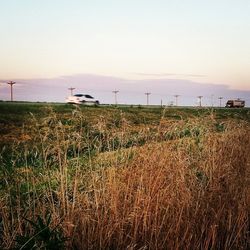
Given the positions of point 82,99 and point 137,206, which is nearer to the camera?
point 137,206

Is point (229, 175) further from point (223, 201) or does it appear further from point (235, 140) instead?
point (235, 140)

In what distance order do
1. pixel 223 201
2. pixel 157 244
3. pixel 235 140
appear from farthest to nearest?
pixel 235 140 < pixel 223 201 < pixel 157 244

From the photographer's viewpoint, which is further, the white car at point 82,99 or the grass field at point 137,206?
the white car at point 82,99

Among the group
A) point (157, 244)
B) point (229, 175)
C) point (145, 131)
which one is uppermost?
point (145, 131)

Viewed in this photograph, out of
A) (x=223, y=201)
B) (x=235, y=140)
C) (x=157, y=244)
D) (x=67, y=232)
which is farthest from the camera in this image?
(x=235, y=140)

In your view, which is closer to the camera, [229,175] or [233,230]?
[233,230]

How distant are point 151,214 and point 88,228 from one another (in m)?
0.91

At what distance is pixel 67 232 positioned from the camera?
585 cm

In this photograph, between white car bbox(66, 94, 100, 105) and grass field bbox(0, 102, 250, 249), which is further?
white car bbox(66, 94, 100, 105)

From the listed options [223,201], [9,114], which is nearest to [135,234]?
[223,201]

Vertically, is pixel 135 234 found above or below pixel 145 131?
below

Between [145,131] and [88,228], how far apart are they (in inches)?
117

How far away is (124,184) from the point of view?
22.7 feet

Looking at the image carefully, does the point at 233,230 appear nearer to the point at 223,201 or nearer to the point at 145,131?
the point at 223,201
